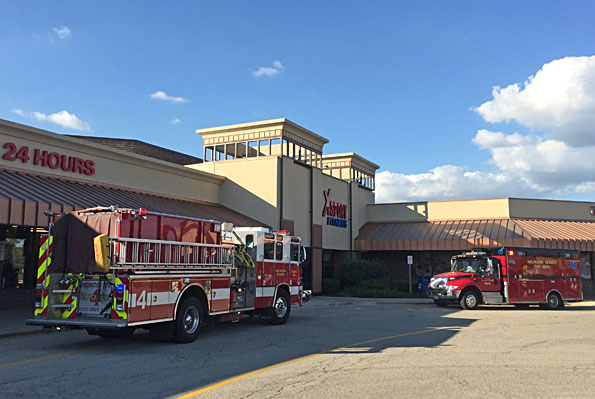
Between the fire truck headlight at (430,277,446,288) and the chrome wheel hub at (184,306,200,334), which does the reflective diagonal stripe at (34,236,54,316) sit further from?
the fire truck headlight at (430,277,446,288)

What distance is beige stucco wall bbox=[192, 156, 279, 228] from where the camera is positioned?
2820cm

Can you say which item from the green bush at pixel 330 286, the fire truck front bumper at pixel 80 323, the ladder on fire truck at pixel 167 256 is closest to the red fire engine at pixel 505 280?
the green bush at pixel 330 286

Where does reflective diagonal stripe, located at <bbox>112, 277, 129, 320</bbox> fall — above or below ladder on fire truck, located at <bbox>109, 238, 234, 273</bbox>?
below

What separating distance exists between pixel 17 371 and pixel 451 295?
60.3 feet

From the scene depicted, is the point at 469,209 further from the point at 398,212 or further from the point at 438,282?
the point at 438,282

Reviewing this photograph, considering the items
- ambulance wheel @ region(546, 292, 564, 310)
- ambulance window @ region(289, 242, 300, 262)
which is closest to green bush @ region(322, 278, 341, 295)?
ambulance wheel @ region(546, 292, 564, 310)

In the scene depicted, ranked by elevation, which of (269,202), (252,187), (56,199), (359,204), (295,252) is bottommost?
(295,252)

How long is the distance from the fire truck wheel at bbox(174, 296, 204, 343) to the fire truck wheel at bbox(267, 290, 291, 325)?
11.6ft

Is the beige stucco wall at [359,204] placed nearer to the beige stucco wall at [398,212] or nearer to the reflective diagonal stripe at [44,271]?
the beige stucco wall at [398,212]

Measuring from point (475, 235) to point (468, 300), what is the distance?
10625mm

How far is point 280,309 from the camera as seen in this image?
52.4ft

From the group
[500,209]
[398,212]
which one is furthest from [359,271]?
[500,209]

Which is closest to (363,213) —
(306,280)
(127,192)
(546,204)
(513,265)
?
(306,280)

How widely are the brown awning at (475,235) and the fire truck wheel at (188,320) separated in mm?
23680
